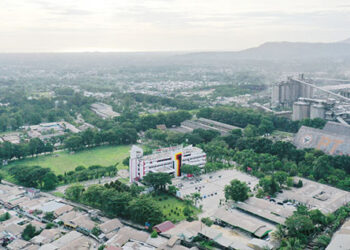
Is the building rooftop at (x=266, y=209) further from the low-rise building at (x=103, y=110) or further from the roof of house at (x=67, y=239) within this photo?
the low-rise building at (x=103, y=110)

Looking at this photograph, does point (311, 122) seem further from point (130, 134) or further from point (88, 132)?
point (88, 132)

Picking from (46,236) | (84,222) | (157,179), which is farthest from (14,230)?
(157,179)

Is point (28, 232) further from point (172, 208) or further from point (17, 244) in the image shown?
point (172, 208)

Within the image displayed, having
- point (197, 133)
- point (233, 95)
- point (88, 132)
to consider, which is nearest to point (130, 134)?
point (88, 132)

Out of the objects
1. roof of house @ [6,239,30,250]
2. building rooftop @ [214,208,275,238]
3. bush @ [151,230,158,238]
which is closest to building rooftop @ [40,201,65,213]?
roof of house @ [6,239,30,250]

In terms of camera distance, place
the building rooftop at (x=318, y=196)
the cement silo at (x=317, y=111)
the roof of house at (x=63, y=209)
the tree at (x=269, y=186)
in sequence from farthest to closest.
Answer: the cement silo at (x=317, y=111), the tree at (x=269, y=186), the building rooftop at (x=318, y=196), the roof of house at (x=63, y=209)

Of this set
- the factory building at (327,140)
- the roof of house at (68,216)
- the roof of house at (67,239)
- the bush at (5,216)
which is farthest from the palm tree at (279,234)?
the bush at (5,216)

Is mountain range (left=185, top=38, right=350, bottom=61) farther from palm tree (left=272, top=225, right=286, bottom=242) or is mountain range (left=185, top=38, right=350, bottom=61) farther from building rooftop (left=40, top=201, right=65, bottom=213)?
palm tree (left=272, top=225, right=286, bottom=242)
